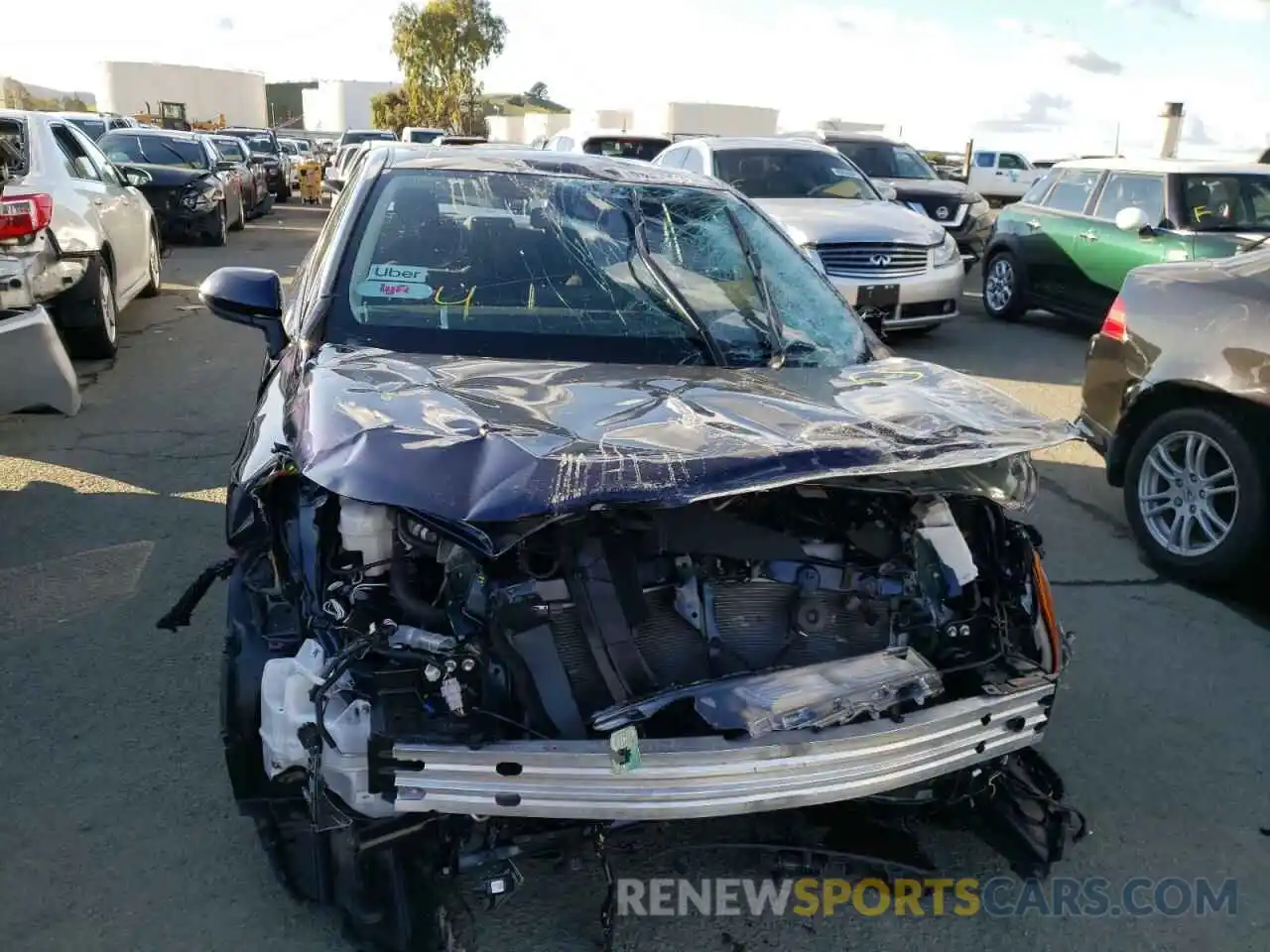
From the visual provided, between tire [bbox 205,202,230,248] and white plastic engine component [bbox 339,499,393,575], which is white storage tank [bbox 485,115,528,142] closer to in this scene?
tire [bbox 205,202,230,248]

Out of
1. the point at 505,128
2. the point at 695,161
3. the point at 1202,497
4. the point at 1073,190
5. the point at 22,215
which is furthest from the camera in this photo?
the point at 505,128

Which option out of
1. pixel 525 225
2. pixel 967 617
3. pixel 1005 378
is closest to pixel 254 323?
pixel 525 225

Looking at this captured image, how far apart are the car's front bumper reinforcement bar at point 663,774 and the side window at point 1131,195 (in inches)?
325

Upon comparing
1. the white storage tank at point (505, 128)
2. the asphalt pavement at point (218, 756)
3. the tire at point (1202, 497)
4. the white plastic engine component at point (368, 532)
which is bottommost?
the asphalt pavement at point (218, 756)

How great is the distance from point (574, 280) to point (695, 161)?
24.1ft

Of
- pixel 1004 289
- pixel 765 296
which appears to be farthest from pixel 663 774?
pixel 1004 289

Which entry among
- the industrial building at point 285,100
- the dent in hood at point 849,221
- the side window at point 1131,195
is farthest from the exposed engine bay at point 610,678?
the industrial building at point 285,100

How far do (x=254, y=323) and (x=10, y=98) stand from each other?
50680mm

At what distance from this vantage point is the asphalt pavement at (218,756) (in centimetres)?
260

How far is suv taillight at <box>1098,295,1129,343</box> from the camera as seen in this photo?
514 centimetres

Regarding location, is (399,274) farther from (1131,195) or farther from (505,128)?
(505,128)

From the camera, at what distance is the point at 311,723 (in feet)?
7.18

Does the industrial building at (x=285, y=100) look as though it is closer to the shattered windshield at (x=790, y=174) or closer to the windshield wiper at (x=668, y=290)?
the shattered windshield at (x=790, y=174)

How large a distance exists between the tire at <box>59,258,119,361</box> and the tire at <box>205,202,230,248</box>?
709 cm
